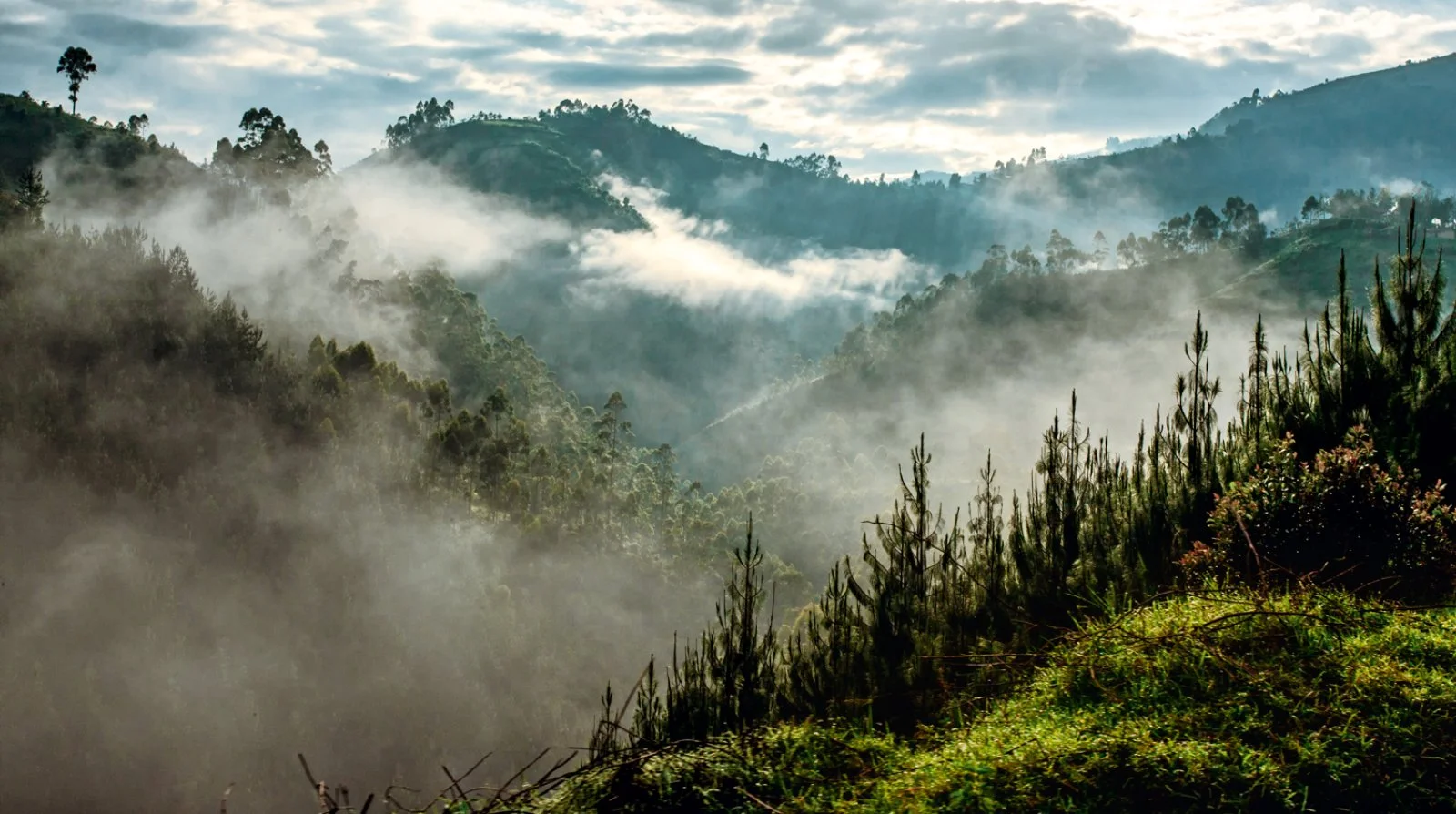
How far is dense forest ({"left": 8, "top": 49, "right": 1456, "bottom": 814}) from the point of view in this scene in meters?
3.39

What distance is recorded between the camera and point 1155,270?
6885 inches

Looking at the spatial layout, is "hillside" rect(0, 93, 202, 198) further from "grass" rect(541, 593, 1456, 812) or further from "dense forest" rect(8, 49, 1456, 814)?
"grass" rect(541, 593, 1456, 812)

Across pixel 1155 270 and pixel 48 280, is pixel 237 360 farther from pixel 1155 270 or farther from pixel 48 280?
pixel 1155 270

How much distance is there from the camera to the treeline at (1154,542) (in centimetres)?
564

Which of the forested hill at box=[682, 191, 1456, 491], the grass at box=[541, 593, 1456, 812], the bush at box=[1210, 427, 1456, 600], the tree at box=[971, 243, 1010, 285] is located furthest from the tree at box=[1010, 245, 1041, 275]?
the grass at box=[541, 593, 1456, 812]

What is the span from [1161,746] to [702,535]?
102 metres

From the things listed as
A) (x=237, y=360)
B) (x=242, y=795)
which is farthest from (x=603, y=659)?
(x=237, y=360)

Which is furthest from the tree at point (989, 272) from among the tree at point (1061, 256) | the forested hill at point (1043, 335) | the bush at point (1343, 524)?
the bush at point (1343, 524)

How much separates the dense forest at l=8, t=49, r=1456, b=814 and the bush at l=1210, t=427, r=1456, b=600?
0.03m

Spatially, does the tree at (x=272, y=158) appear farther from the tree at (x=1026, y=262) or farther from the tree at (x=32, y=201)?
the tree at (x=1026, y=262)

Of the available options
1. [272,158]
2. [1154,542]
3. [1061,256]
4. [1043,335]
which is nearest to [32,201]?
[272,158]

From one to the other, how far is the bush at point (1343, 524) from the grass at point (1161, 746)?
7.75 feet

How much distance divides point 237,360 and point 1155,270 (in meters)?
155

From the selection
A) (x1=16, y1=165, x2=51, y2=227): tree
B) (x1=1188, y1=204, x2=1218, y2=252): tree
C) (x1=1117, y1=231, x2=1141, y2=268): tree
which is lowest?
(x1=16, y1=165, x2=51, y2=227): tree
